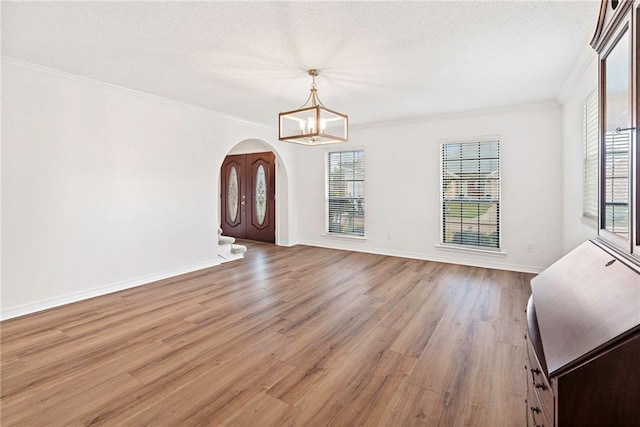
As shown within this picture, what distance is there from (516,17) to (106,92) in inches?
171

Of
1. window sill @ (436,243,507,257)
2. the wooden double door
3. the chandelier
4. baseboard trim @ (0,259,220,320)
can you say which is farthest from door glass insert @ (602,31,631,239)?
the wooden double door

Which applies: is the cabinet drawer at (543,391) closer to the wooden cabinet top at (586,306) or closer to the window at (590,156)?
the wooden cabinet top at (586,306)

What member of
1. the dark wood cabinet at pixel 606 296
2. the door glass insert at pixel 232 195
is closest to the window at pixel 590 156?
the dark wood cabinet at pixel 606 296

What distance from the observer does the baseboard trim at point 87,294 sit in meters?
3.20

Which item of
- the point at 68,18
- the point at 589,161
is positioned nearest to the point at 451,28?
the point at 589,161

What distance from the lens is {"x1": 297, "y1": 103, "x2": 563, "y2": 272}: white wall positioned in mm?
4660

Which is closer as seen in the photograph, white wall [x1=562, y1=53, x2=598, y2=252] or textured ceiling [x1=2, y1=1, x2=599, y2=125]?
textured ceiling [x1=2, y1=1, x2=599, y2=125]

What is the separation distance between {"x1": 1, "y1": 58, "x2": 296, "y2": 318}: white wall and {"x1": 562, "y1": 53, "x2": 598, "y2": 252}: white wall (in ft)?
16.1

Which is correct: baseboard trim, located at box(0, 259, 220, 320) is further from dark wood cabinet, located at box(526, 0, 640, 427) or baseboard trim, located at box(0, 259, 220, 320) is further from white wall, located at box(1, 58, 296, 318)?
dark wood cabinet, located at box(526, 0, 640, 427)

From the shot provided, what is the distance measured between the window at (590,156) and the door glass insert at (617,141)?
2.01 metres

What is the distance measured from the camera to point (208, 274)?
15.6 ft

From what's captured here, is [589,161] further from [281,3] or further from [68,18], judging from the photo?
[68,18]

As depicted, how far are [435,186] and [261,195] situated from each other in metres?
4.07

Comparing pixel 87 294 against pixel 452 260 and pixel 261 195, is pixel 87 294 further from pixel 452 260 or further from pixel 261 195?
pixel 452 260
